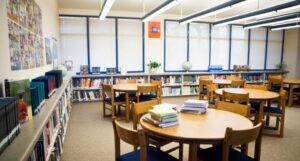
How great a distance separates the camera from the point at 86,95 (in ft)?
22.0

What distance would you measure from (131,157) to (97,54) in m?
5.59

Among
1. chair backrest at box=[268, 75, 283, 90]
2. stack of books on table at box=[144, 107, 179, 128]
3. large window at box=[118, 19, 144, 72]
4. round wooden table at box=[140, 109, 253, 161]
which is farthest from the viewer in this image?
large window at box=[118, 19, 144, 72]

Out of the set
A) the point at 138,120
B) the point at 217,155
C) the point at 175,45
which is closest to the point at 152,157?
the point at 217,155

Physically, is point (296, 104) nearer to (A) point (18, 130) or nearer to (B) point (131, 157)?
(B) point (131, 157)

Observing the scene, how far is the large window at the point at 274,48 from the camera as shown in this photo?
9048 millimetres

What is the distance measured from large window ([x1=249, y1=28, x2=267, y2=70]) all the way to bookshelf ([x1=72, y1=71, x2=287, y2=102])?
54 centimetres

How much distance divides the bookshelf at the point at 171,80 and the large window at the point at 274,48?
2.17ft

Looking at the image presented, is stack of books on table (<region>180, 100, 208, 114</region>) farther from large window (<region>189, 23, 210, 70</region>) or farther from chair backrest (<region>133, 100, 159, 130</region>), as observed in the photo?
large window (<region>189, 23, 210, 70</region>)

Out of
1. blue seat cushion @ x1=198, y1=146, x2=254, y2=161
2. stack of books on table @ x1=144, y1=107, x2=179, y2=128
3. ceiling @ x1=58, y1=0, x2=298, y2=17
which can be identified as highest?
ceiling @ x1=58, y1=0, x2=298, y2=17

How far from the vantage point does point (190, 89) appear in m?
7.70

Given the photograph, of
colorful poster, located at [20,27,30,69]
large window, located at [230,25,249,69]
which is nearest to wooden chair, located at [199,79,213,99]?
large window, located at [230,25,249,69]

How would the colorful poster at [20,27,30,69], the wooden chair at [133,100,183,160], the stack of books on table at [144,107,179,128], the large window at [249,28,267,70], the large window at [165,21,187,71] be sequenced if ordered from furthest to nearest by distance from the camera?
the large window at [249,28,267,70] → the large window at [165,21,187,71] → the wooden chair at [133,100,183,160] → the colorful poster at [20,27,30,69] → the stack of books on table at [144,107,179,128]

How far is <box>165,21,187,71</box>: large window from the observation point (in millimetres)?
7691

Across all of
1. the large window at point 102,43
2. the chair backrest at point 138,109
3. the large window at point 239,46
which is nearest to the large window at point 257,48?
the large window at point 239,46
